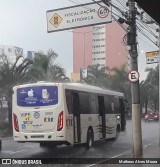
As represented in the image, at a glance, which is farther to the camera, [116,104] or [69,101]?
[116,104]

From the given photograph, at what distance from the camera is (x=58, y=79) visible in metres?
38.1

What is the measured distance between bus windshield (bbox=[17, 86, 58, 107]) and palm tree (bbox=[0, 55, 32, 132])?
13868mm

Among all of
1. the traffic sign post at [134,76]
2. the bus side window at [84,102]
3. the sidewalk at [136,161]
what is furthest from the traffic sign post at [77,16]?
the sidewalk at [136,161]

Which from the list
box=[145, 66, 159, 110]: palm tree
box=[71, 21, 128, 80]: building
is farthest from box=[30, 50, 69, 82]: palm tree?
box=[145, 66, 159, 110]: palm tree

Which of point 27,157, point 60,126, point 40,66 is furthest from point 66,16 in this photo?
point 40,66

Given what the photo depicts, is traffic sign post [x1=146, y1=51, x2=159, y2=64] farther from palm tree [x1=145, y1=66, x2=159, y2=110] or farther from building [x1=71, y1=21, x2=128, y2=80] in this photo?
palm tree [x1=145, y1=66, x2=159, y2=110]

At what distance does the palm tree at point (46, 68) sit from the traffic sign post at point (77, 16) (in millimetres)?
19222

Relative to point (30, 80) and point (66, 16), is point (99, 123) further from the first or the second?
point (30, 80)

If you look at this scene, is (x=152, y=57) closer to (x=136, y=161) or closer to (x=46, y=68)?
(x=136, y=161)

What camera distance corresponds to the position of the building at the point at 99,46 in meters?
36.3

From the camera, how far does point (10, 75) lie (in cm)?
3183

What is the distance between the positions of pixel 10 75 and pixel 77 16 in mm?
17518

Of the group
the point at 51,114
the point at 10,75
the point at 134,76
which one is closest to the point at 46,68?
the point at 10,75

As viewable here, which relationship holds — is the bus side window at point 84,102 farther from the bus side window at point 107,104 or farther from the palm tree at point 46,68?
the palm tree at point 46,68
